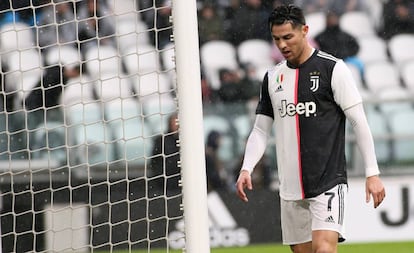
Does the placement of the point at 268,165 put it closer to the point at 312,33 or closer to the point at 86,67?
the point at 312,33

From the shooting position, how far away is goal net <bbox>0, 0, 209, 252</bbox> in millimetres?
6055

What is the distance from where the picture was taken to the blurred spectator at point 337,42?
9.80 m

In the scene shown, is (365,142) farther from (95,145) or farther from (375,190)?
(95,145)

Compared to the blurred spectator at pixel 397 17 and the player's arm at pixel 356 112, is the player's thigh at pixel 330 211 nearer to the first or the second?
the player's arm at pixel 356 112

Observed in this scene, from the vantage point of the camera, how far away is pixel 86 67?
6859 mm

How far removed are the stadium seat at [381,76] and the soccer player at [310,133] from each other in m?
5.20

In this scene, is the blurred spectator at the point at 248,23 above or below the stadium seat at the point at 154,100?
above

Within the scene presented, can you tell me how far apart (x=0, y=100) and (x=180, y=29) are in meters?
3.27

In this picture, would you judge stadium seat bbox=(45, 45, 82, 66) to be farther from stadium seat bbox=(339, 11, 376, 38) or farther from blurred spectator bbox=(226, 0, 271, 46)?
stadium seat bbox=(339, 11, 376, 38)

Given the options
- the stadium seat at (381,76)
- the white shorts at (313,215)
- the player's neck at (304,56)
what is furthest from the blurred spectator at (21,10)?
the stadium seat at (381,76)

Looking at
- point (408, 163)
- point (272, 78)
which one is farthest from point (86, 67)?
point (408, 163)

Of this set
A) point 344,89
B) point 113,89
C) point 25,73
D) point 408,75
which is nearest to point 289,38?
point 344,89

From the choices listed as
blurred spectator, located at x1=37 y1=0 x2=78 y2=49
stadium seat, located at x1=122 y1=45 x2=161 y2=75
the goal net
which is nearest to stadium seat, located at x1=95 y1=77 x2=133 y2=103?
the goal net

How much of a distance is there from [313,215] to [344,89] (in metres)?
0.58
